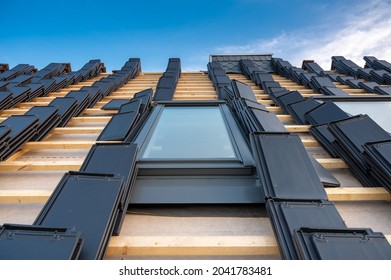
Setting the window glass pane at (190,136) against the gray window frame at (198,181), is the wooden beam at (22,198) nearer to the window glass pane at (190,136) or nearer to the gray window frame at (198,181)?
the gray window frame at (198,181)

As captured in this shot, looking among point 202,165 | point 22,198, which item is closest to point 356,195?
point 202,165

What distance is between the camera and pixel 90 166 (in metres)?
2.61

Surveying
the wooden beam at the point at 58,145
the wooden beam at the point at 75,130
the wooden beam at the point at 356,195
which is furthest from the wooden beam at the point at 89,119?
the wooden beam at the point at 356,195

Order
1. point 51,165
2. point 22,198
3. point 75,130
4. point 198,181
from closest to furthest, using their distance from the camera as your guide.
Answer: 1. point 22,198
2. point 198,181
3. point 51,165
4. point 75,130

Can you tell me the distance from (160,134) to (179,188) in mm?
1199

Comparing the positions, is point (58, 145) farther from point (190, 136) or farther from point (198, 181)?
point (198, 181)

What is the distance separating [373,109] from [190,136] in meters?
3.36

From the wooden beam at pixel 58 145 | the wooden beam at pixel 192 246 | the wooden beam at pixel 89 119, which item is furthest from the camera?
the wooden beam at pixel 89 119

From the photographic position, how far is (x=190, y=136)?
11.3ft

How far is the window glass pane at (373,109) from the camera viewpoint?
4289mm

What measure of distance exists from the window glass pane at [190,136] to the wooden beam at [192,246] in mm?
1073
